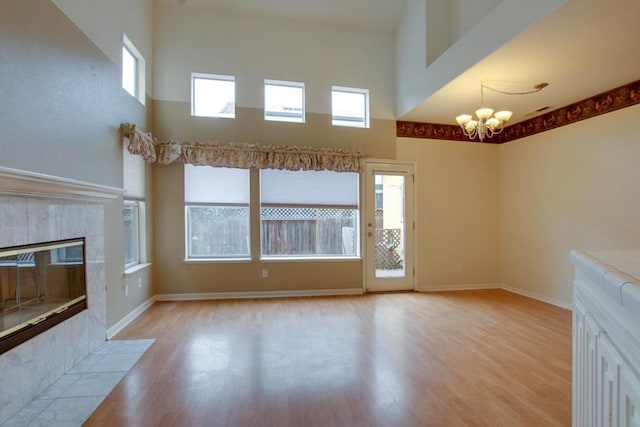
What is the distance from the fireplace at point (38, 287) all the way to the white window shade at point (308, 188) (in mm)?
2402

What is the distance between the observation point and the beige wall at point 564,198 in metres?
3.44

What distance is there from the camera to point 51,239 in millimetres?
2287

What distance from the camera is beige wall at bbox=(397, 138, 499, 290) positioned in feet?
16.3

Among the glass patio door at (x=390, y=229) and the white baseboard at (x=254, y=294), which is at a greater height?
the glass patio door at (x=390, y=229)

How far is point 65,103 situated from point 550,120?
221 inches

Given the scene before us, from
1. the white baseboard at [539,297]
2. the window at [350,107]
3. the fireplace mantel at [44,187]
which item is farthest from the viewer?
the window at [350,107]

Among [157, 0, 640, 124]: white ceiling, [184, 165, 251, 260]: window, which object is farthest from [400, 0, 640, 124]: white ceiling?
[184, 165, 251, 260]: window

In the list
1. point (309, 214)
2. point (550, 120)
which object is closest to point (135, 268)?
point (309, 214)

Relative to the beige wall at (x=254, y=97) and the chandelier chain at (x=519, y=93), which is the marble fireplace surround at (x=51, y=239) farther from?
the chandelier chain at (x=519, y=93)

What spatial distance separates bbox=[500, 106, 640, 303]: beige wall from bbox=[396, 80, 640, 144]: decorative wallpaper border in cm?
9

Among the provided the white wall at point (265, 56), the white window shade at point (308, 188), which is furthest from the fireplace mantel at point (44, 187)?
the white wall at point (265, 56)

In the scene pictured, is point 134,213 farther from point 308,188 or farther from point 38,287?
point 308,188

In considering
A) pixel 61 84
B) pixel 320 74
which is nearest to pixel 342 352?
pixel 61 84

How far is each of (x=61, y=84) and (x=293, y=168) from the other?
2.67 metres
